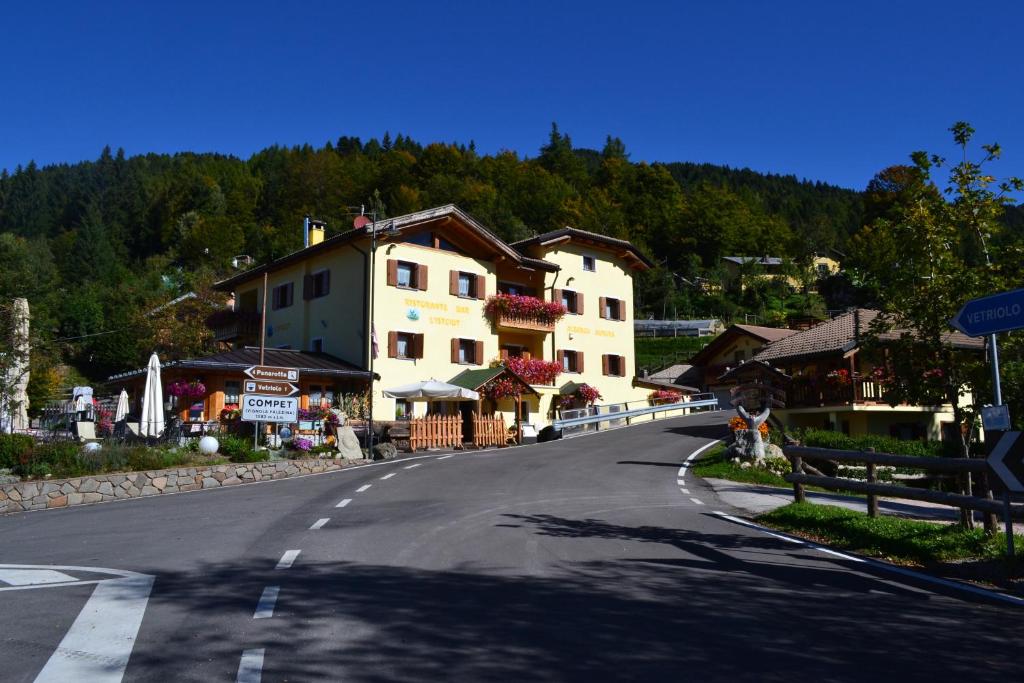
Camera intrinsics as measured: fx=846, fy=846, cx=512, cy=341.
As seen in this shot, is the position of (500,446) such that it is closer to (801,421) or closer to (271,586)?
(801,421)

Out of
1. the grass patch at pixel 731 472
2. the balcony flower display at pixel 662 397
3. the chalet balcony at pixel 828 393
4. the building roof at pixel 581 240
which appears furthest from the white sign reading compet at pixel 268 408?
the balcony flower display at pixel 662 397

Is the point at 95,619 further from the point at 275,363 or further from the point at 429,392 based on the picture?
the point at 275,363

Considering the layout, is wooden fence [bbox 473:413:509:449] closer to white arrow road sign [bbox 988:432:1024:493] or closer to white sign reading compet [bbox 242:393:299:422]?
white sign reading compet [bbox 242:393:299:422]

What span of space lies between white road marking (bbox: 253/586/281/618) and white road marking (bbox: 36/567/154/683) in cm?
87

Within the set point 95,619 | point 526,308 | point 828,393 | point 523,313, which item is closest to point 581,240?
point 526,308

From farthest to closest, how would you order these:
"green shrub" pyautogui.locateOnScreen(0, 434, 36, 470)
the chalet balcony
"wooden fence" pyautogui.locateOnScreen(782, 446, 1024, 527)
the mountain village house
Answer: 1. the mountain village house
2. the chalet balcony
3. "green shrub" pyautogui.locateOnScreen(0, 434, 36, 470)
4. "wooden fence" pyautogui.locateOnScreen(782, 446, 1024, 527)

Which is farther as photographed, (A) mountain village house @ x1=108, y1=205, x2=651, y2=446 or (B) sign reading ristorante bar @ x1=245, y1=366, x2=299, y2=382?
(A) mountain village house @ x1=108, y1=205, x2=651, y2=446

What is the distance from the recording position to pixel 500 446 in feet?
102

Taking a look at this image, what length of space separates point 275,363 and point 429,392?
5.95 meters

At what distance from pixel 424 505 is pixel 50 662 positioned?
27.1 ft

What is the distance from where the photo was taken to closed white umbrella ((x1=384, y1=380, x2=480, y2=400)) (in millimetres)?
31766

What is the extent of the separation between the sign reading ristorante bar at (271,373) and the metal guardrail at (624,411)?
44.8 ft

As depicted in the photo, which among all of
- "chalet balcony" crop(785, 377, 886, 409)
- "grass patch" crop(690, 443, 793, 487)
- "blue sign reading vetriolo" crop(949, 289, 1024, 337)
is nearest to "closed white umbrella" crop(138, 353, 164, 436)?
"grass patch" crop(690, 443, 793, 487)

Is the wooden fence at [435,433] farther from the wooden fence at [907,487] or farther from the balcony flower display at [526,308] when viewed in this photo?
the wooden fence at [907,487]
